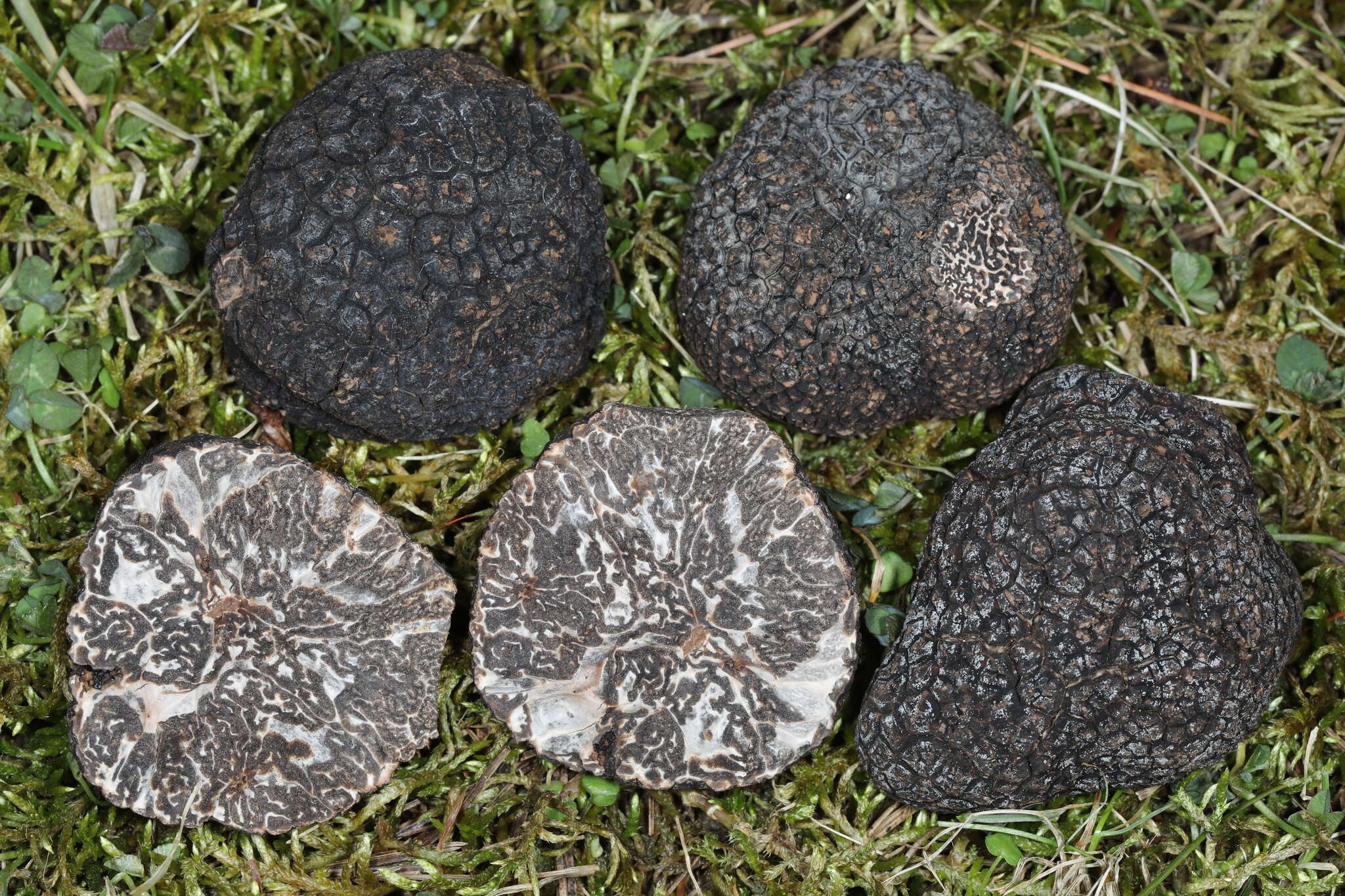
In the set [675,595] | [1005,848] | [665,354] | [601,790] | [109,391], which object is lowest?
[1005,848]

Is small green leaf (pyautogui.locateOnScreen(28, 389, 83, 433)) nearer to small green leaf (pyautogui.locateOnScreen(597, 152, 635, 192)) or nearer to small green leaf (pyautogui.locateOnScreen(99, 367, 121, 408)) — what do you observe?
small green leaf (pyautogui.locateOnScreen(99, 367, 121, 408))

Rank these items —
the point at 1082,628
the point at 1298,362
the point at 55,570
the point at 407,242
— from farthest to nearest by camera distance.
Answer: the point at 1298,362
the point at 55,570
the point at 407,242
the point at 1082,628

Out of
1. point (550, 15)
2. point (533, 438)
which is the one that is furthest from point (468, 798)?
point (550, 15)

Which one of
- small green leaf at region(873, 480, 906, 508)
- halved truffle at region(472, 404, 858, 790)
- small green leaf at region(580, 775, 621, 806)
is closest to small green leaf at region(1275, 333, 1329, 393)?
small green leaf at region(873, 480, 906, 508)

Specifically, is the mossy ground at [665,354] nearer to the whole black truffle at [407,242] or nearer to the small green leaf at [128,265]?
the small green leaf at [128,265]

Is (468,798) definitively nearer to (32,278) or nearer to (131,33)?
(32,278)

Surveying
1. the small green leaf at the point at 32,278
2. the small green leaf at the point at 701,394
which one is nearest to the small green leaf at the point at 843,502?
the small green leaf at the point at 701,394
